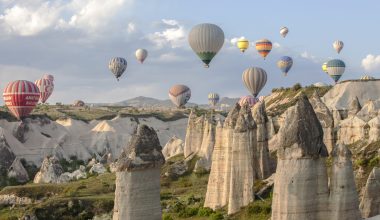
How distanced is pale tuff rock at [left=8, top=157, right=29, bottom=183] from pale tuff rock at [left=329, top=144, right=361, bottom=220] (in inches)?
2876

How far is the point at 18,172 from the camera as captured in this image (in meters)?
93.7

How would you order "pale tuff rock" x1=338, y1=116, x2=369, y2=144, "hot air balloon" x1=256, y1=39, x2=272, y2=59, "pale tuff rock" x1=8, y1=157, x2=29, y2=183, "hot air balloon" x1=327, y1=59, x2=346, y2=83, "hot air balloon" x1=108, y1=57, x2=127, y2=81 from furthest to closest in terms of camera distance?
"hot air balloon" x1=108, y1=57, x2=127, y2=81 → "hot air balloon" x1=256, y1=39, x2=272, y2=59 → "hot air balloon" x1=327, y1=59, x2=346, y2=83 → "pale tuff rock" x1=8, y1=157, x2=29, y2=183 → "pale tuff rock" x1=338, y1=116, x2=369, y2=144

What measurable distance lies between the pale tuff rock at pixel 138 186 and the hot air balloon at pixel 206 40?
200ft

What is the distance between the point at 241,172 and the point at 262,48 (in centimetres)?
8339

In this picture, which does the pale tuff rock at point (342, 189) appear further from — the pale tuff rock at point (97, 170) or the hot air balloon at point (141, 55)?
the hot air balloon at point (141, 55)

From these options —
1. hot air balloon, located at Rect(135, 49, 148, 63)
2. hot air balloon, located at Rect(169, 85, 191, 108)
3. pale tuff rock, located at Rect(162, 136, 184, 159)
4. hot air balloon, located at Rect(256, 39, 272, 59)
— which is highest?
hot air balloon, located at Rect(135, 49, 148, 63)

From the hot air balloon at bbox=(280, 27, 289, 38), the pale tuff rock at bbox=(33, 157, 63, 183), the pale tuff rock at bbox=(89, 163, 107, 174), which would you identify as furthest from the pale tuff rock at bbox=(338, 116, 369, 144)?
the hot air balloon at bbox=(280, 27, 289, 38)

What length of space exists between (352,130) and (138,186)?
3651cm

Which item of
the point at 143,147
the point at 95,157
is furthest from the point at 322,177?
the point at 95,157

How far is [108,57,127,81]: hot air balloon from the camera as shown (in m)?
139

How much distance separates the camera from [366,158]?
42688 millimetres

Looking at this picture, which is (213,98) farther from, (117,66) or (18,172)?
(18,172)

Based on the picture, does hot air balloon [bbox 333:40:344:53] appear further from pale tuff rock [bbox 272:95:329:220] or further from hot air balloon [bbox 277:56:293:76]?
pale tuff rock [bbox 272:95:329:220]

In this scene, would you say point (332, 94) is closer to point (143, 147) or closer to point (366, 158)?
point (366, 158)
